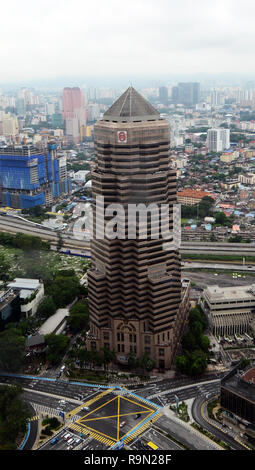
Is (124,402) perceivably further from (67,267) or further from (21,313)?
(67,267)

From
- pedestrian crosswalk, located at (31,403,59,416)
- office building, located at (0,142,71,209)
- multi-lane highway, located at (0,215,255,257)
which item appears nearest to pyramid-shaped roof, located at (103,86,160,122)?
pedestrian crosswalk, located at (31,403,59,416)

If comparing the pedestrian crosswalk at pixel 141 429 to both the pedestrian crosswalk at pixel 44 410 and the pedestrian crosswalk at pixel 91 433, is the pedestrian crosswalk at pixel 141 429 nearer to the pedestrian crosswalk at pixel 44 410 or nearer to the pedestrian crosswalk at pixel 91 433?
the pedestrian crosswalk at pixel 91 433

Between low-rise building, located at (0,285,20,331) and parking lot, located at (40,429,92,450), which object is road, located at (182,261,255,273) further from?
parking lot, located at (40,429,92,450)

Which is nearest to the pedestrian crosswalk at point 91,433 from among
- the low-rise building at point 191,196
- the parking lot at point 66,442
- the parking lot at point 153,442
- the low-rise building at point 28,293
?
the parking lot at point 66,442

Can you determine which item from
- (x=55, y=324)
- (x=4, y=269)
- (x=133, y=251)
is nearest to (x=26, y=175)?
(x=4, y=269)

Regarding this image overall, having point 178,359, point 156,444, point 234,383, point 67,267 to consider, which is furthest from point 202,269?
point 156,444

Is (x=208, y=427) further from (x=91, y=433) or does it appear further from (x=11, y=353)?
(x=11, y=353)
